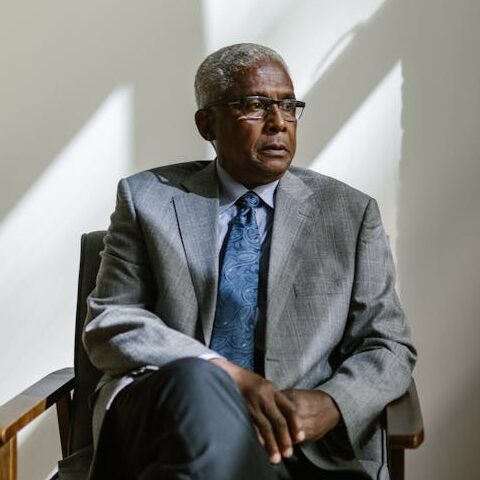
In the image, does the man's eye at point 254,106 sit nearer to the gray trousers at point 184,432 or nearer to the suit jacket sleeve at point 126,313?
the suit jacket sleeve at point 126,313

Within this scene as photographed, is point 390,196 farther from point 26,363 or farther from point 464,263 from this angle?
point 26,363

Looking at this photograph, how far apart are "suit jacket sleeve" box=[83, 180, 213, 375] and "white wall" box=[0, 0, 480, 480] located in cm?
60

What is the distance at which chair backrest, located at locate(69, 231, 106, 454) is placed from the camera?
1735 millimetres

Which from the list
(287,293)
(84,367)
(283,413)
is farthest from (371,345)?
(84,367)

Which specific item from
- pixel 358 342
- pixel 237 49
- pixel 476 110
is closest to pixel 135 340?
pixel 358 342

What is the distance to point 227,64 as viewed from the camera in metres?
1.81

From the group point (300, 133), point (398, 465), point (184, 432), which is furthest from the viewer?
point (300, 133)

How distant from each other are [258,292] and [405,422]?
0.47 meters

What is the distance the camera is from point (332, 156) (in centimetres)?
227

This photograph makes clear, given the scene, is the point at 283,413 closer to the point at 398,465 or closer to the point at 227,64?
the point at 398,465

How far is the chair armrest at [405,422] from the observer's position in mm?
1309

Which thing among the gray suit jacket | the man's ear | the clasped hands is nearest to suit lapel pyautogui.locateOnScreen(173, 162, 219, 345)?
the gray suit jacket

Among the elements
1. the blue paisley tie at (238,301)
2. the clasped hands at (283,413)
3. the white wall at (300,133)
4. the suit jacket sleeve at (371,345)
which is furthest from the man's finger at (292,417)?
the white wall at (300,133)

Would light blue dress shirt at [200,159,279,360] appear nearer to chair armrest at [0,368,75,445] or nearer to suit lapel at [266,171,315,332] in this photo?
suit lapel at [266,171,315,332]
